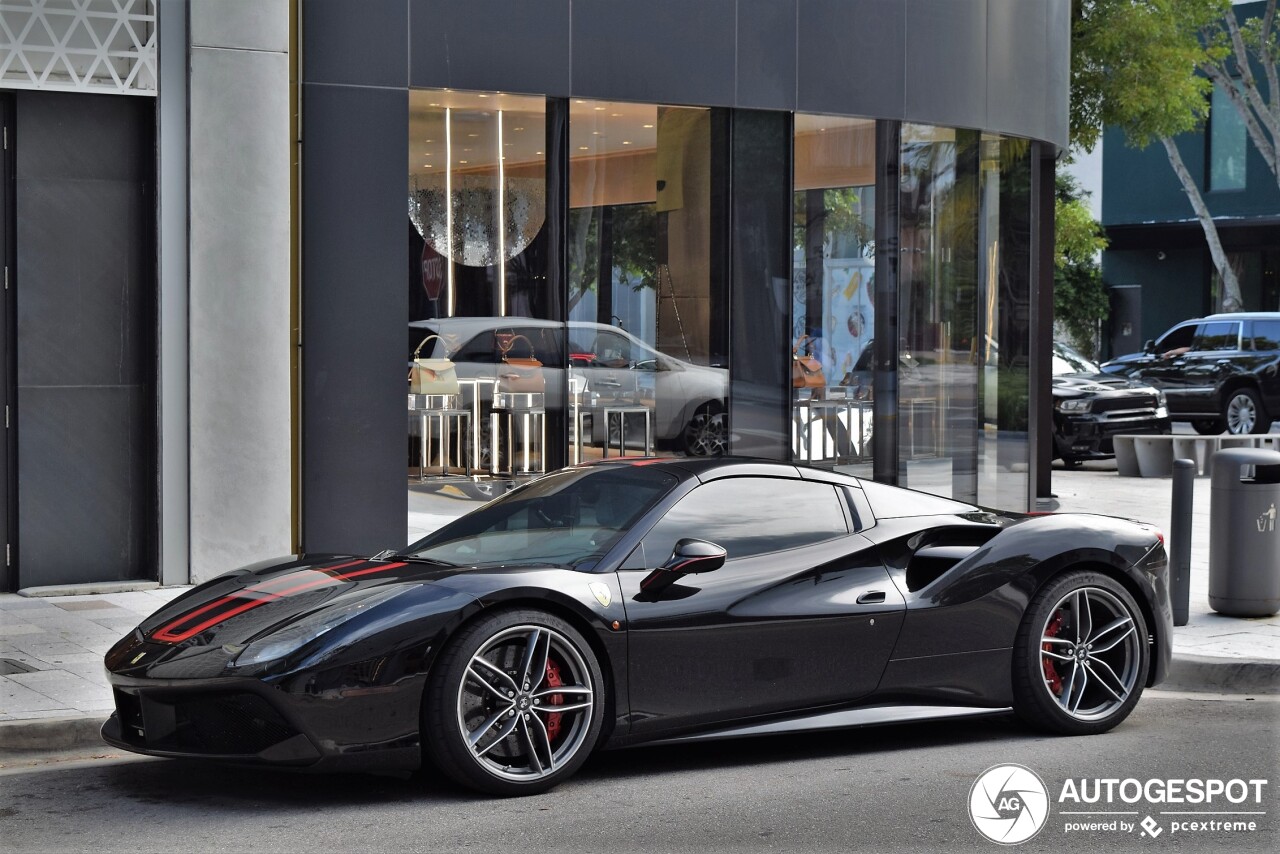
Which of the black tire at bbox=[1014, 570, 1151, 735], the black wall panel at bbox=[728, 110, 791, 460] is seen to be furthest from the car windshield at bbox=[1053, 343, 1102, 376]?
the black tire at bbox=[1014, 570, 1151, 735]

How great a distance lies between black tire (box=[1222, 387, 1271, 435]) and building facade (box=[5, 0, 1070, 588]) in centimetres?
985

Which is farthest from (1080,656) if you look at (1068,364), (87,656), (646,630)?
(1068,364)

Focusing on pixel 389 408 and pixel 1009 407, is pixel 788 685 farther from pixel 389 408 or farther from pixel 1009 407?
pixel 1009 407

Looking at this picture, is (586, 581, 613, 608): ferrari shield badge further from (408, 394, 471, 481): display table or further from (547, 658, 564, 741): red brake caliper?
(408, 394, 471, 481): display table

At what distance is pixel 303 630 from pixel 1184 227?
34.9 m

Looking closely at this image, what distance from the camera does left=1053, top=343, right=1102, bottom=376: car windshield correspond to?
20.8 m

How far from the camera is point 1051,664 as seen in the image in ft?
22.0

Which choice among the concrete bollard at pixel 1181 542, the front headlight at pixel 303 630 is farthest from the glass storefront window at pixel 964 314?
the front headlight at pixel 303 630

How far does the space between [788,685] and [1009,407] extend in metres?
9.11

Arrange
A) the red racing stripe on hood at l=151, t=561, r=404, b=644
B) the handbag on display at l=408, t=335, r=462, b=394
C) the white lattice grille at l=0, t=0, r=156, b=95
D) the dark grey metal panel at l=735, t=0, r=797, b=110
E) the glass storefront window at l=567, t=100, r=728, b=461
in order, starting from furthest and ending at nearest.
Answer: the dark grey metal panel at l=735, t=0, r=797, b=110 < the glass storefront window at l=567, t=100, r=728, b=461 < the handbag on display at l=408, t=335, r=462, b=394 < the white lattice grille at l=0, t=0, r=156, b=95 < the red racing stripe on hood at l=151, t=561, r=404, b=644

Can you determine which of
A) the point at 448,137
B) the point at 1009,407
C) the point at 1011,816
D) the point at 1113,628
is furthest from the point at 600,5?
the point at 1011,816

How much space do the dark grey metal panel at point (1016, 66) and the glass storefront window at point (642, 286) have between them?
3.13m

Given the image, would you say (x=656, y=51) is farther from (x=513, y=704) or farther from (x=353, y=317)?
(x=513, y=704)

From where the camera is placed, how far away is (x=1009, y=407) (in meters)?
14.7
